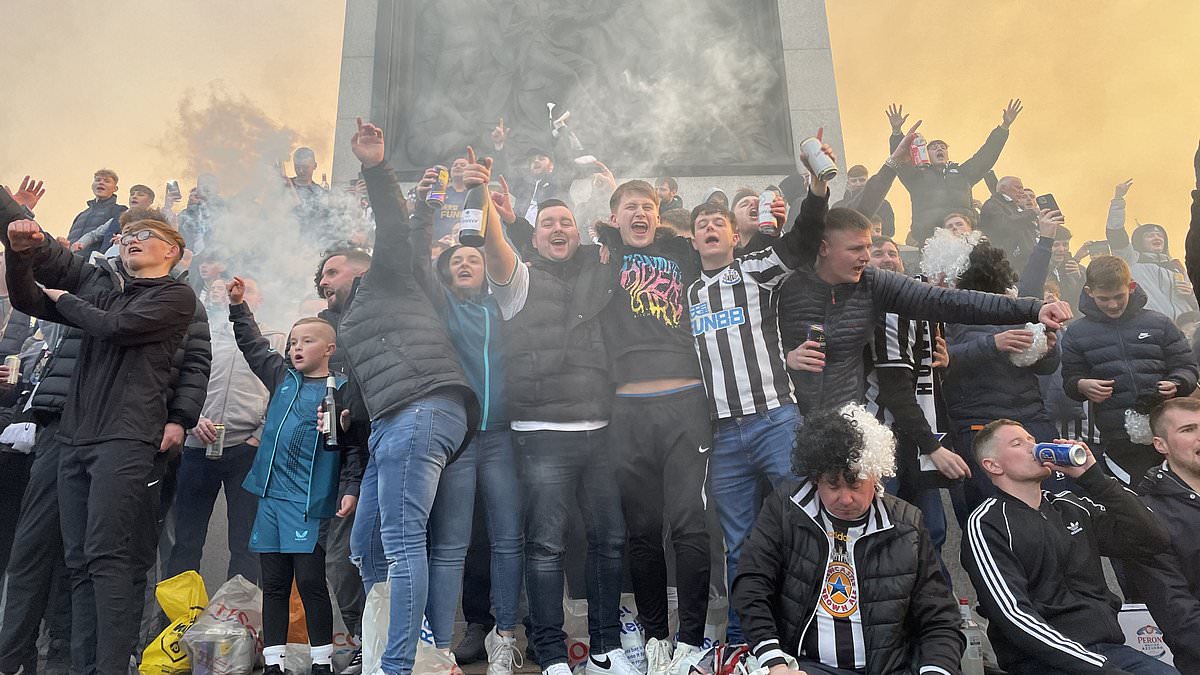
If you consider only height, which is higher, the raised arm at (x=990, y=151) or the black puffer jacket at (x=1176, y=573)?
the raised arm at (x=990, y=151)

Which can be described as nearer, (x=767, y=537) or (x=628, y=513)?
(x=767, y=537)

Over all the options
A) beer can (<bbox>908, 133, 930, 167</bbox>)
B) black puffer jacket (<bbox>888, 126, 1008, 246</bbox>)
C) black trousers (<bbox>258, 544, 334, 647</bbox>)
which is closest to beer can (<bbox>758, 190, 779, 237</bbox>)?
beer can (<bbox>908, 133, 930, 167</bbox>)

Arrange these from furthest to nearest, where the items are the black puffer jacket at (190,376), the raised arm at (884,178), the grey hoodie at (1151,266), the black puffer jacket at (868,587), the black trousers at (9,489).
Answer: the grey hoodie at (1151,266) < the black trousers at (9,489) < the raised arm at (884,178) < the black puffer jacket at (190,376) < the black puffer jacket at (868,587)

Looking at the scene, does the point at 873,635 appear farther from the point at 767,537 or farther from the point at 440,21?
the point at 440,21

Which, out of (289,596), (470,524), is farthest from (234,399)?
(470,524)

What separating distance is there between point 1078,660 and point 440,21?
720 centimetres

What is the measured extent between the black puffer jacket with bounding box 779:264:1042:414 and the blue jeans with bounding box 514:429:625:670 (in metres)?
Answer: 0.89

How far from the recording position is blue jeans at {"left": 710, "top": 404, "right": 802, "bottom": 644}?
3088mm

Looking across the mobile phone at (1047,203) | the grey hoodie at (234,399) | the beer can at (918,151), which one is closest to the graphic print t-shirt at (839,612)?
the beer can at (918,151)

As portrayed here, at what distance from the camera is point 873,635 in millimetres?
2479

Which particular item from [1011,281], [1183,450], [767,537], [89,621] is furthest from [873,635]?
[89,621]

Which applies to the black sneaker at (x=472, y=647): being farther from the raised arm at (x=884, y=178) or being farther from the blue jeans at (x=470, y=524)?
the raised arm at (x=884, y=178)

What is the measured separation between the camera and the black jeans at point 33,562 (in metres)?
3.06

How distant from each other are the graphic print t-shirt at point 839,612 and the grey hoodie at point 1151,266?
4808 millimetres
